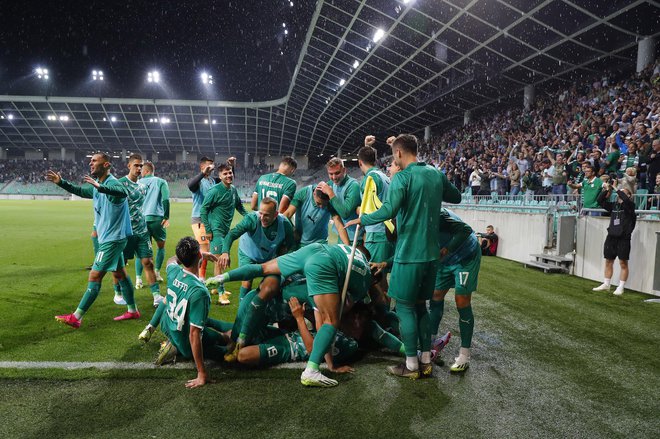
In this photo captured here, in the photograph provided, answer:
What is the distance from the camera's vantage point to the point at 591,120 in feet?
47.1

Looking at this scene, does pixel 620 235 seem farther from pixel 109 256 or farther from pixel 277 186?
pixel 109 256

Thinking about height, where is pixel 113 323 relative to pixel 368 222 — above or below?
below

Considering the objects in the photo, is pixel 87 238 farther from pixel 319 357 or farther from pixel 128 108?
pixel 128 108

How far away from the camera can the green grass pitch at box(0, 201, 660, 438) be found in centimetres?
306

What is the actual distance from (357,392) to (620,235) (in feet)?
22.6

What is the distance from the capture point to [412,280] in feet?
12.9

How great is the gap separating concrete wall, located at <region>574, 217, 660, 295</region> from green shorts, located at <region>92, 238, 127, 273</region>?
872 cm

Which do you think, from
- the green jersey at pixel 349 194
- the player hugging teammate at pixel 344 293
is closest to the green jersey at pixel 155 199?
the player hugging teammate at pixel 344 293

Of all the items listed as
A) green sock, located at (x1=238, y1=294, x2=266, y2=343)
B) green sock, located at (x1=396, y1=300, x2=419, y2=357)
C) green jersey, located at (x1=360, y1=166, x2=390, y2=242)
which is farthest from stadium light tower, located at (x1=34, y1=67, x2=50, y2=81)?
green sock, located at (x1=396, y1=300, x2=419, y2=357)

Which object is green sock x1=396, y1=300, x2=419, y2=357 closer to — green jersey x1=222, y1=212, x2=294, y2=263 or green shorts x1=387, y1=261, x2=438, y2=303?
green shorts x1=387, y1=261, x2=438, y2=303

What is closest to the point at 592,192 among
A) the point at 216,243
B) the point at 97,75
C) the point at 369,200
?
the point at 369,200

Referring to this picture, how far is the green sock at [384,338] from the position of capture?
4.53 m

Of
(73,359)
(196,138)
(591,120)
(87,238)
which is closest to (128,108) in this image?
(196,138)

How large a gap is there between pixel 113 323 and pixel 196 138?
5289cm
